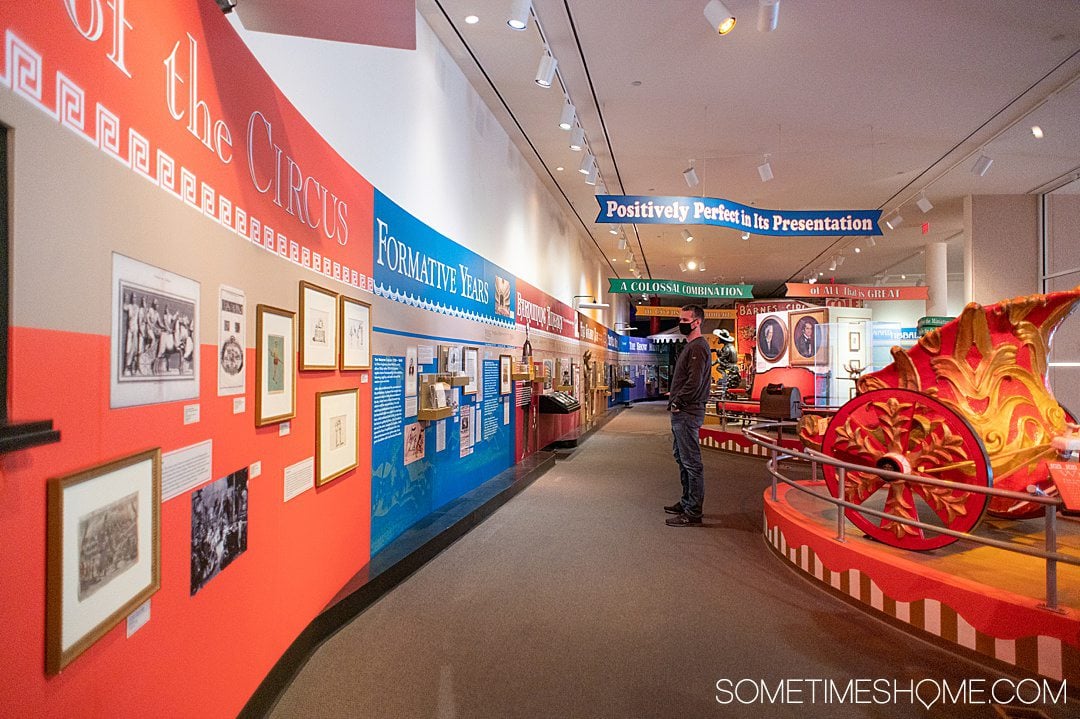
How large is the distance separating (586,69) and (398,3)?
12.9 feet

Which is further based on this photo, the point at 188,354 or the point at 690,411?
the point at 690,411

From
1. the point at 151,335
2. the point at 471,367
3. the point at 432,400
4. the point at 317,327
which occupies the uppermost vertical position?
the point at 317,327

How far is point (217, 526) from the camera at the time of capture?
217cm

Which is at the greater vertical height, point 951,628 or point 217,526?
point 217,526

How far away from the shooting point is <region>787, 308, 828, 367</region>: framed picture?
1256cm

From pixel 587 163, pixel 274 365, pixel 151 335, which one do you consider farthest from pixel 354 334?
pixel 587 163

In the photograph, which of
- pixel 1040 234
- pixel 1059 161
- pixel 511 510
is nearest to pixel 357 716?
pixel 511 510

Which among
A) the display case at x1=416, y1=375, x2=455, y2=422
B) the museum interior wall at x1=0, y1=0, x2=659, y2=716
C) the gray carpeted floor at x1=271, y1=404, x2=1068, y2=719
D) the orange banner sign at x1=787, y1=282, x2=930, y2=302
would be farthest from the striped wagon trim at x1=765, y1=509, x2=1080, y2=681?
the orange banner sign at x1=787, y1=282, x2=930, y2=302

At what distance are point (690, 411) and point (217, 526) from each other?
4.05 m

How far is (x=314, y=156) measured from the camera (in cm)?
316

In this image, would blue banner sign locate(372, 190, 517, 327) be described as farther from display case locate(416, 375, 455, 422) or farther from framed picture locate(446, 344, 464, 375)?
display case locate(416, 375, 455, 422)

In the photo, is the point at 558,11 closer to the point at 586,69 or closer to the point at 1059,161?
the point at 586,69

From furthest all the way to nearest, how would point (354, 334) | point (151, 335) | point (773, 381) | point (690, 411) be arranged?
point (773, 381)
point (690, 411)
point (354, 334)
point (151, 335)

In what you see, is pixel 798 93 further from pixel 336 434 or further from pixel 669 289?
pixel 669 289
